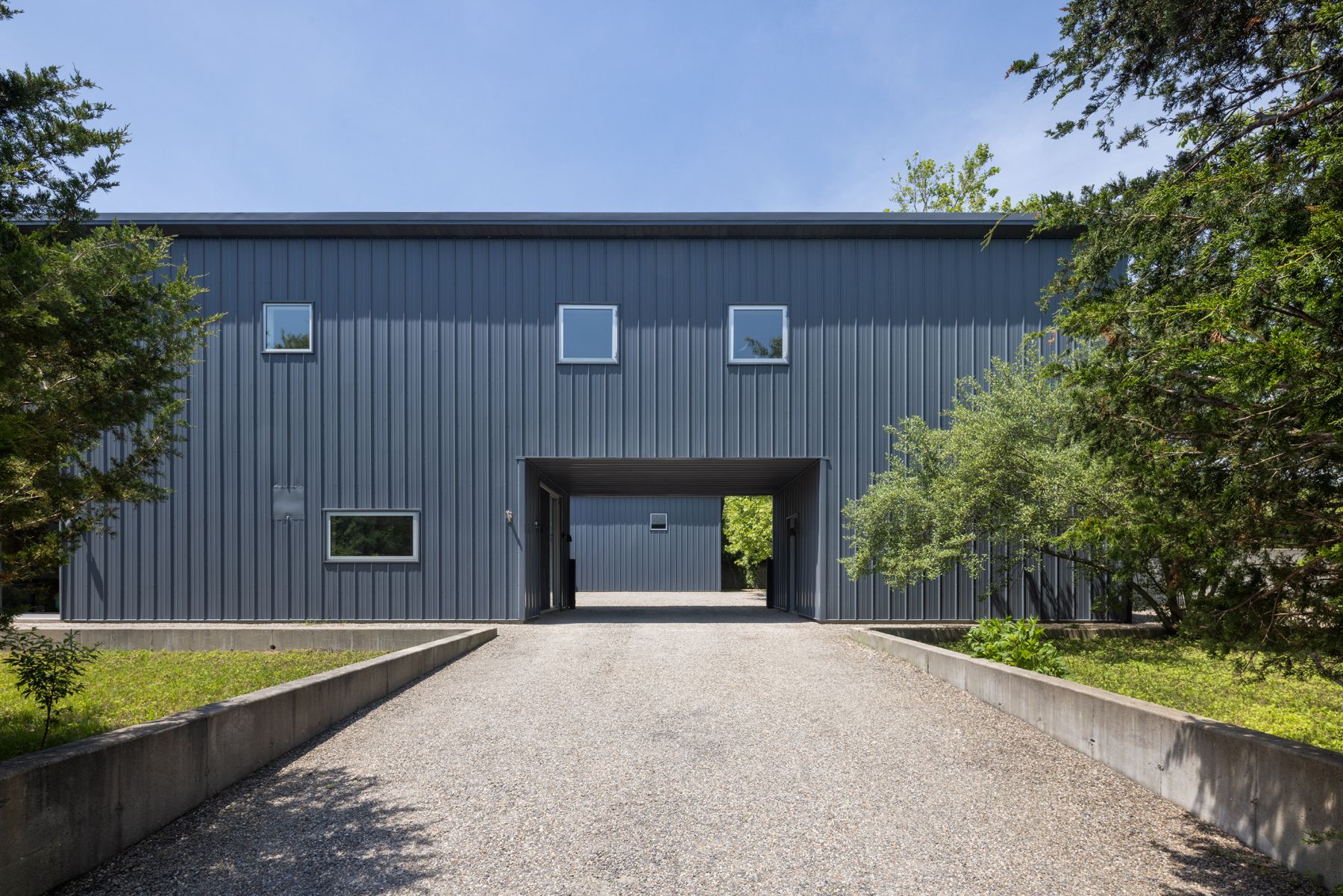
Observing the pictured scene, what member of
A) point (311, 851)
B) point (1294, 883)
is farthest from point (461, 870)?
point (1294, 883)

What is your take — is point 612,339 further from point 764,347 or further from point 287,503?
point 287,503

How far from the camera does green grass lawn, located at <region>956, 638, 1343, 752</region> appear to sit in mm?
6129

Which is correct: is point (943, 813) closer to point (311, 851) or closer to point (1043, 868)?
point (1043, 868)

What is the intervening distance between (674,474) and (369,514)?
6.37 meters

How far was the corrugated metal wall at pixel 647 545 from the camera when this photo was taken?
2942 cm

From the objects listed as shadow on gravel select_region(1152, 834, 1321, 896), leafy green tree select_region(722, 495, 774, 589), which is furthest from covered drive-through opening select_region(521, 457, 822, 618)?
shadow on gravel select_region(1152, 834, 1321, 896)

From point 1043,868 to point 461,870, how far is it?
2.87 meters

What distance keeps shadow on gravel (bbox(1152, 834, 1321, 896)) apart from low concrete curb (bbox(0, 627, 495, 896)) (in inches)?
199

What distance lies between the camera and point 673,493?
23.1m

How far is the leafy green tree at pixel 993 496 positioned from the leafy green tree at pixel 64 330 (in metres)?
8.33

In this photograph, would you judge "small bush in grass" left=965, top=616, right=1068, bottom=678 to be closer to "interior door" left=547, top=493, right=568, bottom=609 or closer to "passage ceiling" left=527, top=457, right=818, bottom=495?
"passage ceiling" left=527, top=457, right=818, bottom=495

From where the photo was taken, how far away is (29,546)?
4.43m

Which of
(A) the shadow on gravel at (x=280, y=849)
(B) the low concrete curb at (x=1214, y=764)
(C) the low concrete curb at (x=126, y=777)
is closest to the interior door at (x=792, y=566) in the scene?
(B) the low concrete curb at (x=1214, y=764)

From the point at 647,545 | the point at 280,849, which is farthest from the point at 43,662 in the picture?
the point at 647,545
